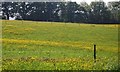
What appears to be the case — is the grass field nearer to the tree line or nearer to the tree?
the tree line

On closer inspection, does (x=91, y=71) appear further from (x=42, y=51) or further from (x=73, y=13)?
(x=73, y=13)

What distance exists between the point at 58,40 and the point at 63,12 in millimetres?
3066

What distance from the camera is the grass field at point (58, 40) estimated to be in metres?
21.8

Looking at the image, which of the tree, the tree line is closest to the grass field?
the tree line

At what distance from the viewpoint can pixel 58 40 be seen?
26.2 m

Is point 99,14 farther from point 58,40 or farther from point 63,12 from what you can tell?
point 58,40

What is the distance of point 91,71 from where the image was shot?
15.1m

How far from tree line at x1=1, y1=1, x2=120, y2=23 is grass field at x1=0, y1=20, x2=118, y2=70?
62cm

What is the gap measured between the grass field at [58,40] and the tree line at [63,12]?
62 centimetres

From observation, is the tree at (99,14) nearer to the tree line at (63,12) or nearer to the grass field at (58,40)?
the tree line at (63,12)

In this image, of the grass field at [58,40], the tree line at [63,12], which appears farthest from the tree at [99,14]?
the grass field at [58,40]

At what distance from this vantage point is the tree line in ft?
78.6

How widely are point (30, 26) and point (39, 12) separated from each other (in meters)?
2.34

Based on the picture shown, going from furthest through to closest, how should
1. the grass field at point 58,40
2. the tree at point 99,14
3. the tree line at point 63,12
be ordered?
the tree at point 99,14
the tree line at point 63,12
the grass field at point 58,40
